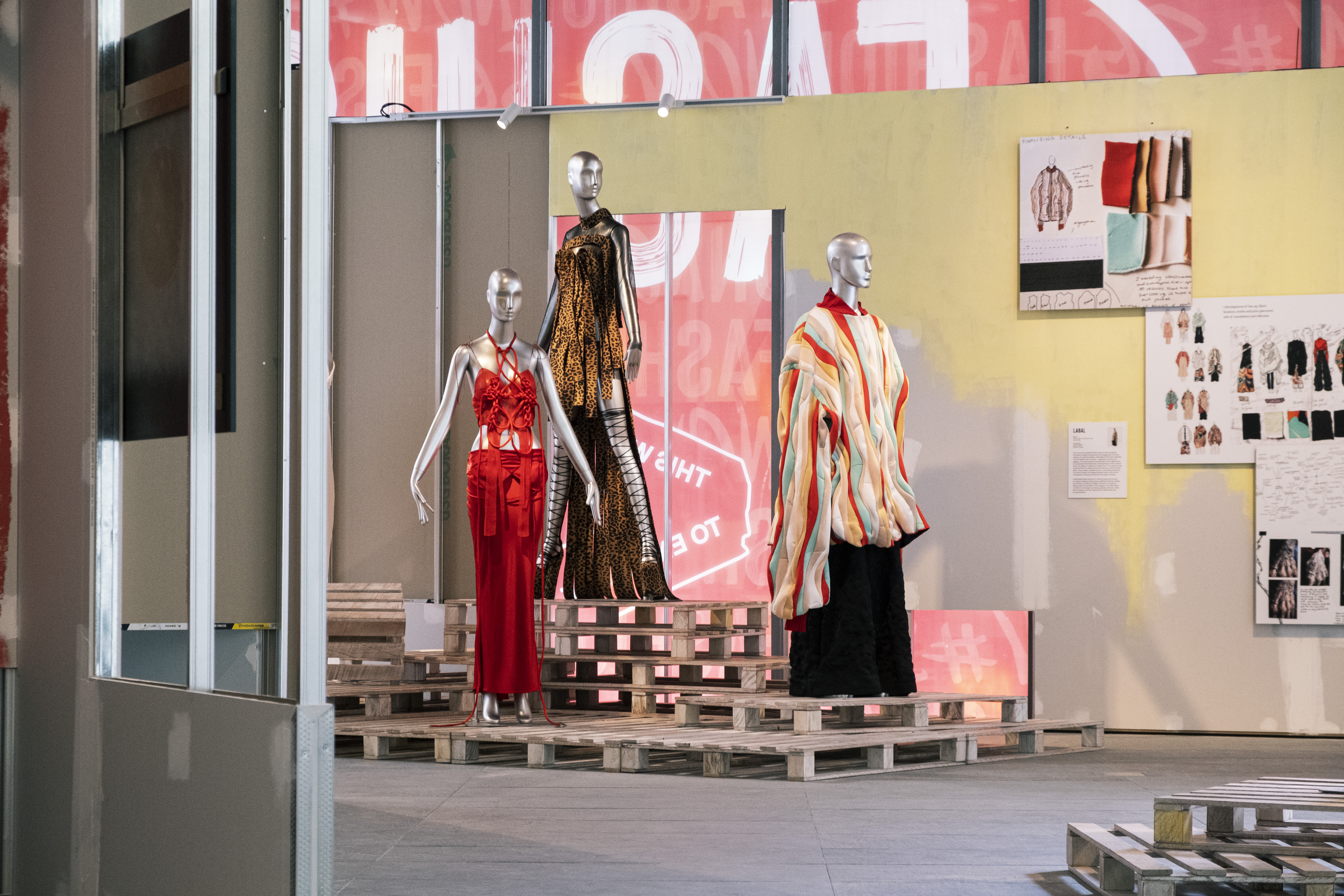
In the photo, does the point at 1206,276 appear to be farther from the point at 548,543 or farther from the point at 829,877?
the point at 829,877

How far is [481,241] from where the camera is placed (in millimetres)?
9352

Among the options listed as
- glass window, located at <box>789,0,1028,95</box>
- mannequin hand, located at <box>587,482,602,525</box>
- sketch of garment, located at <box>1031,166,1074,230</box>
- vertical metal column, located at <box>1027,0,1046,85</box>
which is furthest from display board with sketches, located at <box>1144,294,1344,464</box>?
mannequin hand, located at <box>587,482,602,525</box>

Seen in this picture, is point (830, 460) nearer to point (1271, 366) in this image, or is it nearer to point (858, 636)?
point (858, 636)

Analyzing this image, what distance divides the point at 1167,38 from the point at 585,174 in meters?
3.70

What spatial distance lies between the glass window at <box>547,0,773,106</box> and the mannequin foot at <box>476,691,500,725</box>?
4.05 m

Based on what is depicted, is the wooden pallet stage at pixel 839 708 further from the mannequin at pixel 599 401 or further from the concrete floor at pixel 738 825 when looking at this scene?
the mannequin at pixel 599 401

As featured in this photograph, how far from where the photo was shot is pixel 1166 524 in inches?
322

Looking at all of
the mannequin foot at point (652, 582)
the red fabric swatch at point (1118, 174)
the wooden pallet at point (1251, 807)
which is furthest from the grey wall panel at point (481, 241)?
the wooden pallet at point (1251, 807)

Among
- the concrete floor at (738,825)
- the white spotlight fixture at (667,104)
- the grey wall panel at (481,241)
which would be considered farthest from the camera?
the grey wall panel at (481,241)

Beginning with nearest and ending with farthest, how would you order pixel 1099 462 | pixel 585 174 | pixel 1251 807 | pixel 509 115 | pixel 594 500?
pixel 1251 807 → pixel 594 500 → pixel 585 174 → pixel 1099 462 → pixel 509 115

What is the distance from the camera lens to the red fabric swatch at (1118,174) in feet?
27.3

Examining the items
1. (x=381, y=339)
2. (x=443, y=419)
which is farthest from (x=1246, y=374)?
(x=381, y=339)

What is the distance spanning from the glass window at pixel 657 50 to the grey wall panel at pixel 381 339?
1116 millimetres

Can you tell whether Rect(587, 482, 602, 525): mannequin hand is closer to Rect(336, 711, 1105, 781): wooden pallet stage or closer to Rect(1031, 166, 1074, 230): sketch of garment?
Rect(336, 711, 1105, 781): wooden pallet stage
